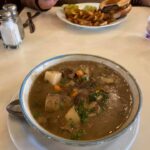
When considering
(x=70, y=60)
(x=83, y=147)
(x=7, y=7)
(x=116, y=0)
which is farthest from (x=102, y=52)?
(x=83, y=147)

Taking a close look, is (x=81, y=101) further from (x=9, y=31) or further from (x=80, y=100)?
(x=9, y=31)

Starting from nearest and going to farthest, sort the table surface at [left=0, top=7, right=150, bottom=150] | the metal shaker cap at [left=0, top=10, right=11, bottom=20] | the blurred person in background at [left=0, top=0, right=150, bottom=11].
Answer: the table surface at [left=0, top=7, right=150, bottom=150]
the metal shaker cap at [left=0, top=10, right=11, bottom=20]
the blurred person in background at [left=0, top=0, right=150, bottom=11]

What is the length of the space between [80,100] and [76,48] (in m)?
0.52

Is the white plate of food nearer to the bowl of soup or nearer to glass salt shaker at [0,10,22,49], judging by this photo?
glass salt shaker at [0,10,22,49]

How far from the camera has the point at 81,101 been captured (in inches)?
31.8

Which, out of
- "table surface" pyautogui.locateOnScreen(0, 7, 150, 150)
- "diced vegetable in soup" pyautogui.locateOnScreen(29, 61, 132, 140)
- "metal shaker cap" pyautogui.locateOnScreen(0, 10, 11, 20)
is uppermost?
"metal shaker cap" pyautogui.locateOnScreen(0, 10, 11, 20)

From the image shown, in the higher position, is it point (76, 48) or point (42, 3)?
point (42, 3)

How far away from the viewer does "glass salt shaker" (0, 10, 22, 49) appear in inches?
48.3

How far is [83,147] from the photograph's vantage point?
710 mm

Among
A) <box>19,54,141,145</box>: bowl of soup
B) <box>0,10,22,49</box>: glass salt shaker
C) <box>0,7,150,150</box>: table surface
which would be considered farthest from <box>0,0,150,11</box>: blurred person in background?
<box>19,54,141,145</box>: bowl of soup

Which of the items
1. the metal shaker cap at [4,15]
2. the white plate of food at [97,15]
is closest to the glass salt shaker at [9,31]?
the metal shaker cap at [4,15]

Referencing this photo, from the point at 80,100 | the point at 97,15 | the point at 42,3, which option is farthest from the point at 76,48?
the point at 80,100

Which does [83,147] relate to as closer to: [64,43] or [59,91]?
[59,91]

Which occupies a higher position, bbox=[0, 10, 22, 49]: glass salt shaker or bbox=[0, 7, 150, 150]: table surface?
bbox=[0, 10, 22, 49]: glass salt shaker
